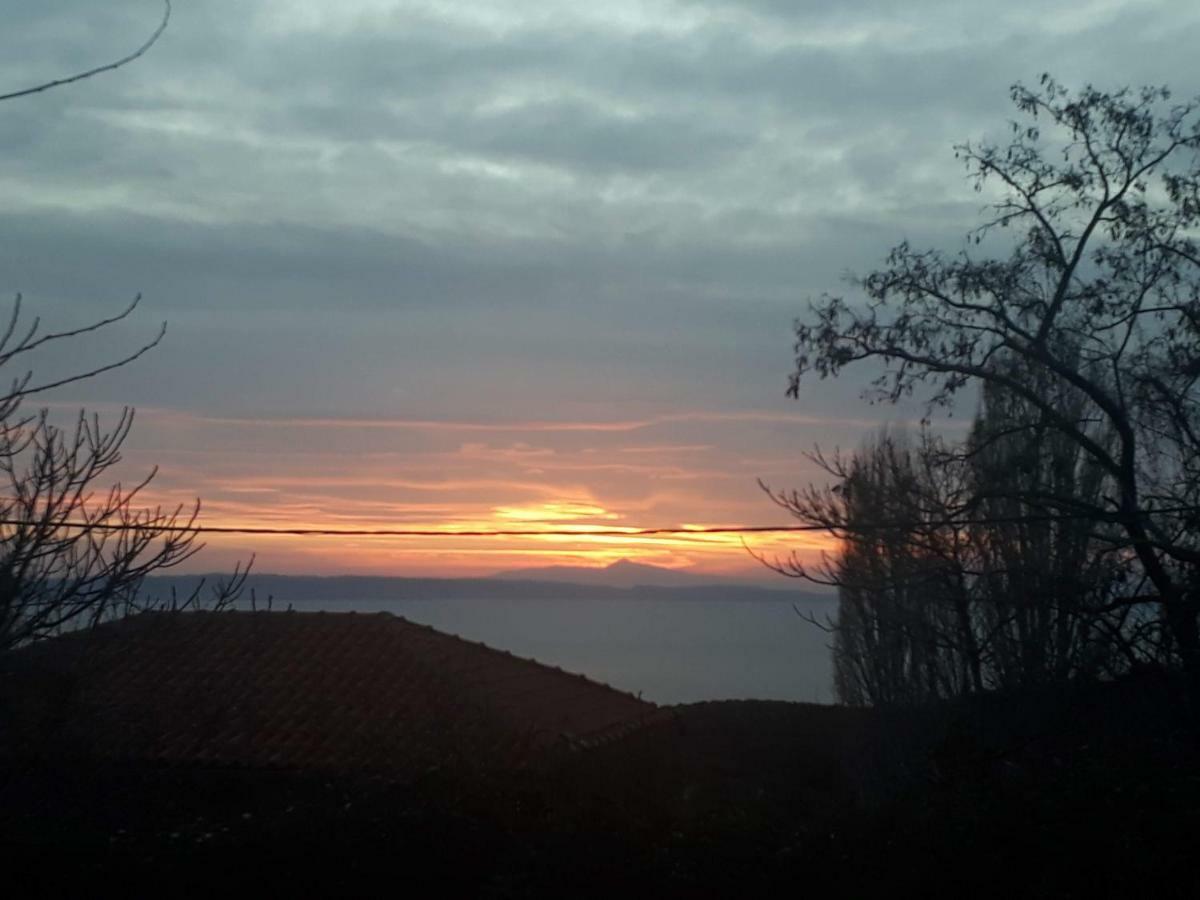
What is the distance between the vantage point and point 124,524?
30.6ft

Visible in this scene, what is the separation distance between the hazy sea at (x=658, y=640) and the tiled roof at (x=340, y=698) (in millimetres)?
14526

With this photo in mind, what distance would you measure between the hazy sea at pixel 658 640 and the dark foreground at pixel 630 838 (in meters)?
29.1

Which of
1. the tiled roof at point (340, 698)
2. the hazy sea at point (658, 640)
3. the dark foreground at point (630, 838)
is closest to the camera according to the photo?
the dark foreground at point (630, 838)

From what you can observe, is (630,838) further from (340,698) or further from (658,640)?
(658,640)

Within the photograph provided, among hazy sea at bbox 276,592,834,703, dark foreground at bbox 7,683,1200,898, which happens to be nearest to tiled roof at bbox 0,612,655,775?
dark foreground at bbox 7,683,1200,898

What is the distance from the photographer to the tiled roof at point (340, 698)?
19359 millimetres

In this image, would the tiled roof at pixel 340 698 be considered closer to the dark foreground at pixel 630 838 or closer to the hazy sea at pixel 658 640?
the dark foreground at pixel 630 838

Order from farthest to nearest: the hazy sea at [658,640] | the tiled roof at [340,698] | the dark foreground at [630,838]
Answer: the hazy sea at [658,640], the tiled roof at [340,698], the dark foreground at [630,838]

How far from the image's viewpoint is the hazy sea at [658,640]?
65.2 meters

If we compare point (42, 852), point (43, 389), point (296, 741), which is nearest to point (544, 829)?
point (42, 852)

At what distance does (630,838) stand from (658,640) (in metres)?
98.8

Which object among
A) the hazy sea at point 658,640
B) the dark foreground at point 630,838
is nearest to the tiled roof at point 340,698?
the dark foreground at point 630,838

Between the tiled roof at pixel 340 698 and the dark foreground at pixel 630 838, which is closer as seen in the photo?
the dark foreground at pixel 630 838

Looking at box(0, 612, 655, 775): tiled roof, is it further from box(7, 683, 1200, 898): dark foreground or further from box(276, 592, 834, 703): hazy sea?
box(276, 592, 834, 703): hazy sea
